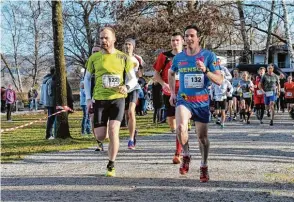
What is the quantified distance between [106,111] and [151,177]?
113 centimetres

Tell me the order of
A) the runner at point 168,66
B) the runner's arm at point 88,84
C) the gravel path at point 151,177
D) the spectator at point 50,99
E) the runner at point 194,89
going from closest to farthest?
the gravel path at point 151,177 < the runner at point 194,89 < the runner's arm at point 88,84 < the runner at point 168,66 < the spectator at point 50,99

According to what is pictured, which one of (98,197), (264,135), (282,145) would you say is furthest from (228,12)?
(98,197)

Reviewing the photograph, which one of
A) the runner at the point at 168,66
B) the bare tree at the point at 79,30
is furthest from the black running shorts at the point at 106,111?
the bare tree at the point at 79,30

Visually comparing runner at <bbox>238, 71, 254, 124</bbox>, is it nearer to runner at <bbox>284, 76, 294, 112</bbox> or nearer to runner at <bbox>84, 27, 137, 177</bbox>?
runner at <bbox>284, 76, 294, 112</bbox>

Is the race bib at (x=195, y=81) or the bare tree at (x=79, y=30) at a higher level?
the bare tree at (x=79, y=30)

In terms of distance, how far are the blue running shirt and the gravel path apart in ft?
3.27

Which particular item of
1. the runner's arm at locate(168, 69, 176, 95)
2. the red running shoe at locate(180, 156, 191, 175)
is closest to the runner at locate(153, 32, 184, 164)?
the runner's arm at locate(168, 69, 176, 95)

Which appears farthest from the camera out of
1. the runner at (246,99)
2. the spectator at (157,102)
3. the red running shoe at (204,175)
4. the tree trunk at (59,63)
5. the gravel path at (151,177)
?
the spectator at (157,102)

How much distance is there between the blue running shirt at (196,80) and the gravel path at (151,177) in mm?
996

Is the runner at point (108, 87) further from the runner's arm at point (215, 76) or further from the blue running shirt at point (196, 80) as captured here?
the runner's arm at point (215, 76)

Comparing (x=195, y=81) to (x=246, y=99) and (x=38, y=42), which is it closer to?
(x=246, y=99)

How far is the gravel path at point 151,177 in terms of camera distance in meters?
5.42

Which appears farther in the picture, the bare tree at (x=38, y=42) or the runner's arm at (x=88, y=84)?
the bare tree at (x=38, y=42)

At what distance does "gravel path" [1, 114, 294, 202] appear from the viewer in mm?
5422
